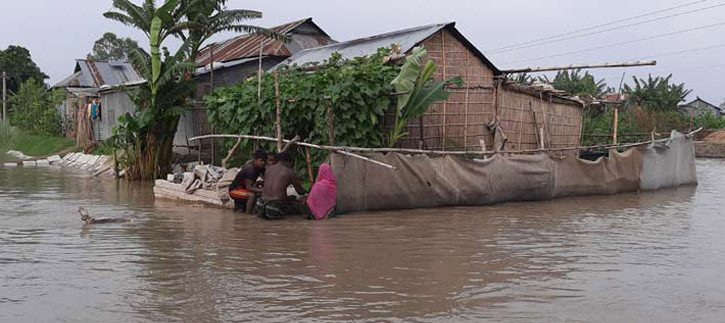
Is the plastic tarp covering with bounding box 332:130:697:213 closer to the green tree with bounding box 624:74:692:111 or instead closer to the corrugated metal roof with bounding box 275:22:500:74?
the corrugated metal roof with bounding box 275:22:500:74

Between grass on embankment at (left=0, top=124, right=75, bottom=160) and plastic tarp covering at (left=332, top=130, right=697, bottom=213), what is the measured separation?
62.8 ft

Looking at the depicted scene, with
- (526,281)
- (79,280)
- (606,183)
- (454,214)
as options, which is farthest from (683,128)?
(79,280)

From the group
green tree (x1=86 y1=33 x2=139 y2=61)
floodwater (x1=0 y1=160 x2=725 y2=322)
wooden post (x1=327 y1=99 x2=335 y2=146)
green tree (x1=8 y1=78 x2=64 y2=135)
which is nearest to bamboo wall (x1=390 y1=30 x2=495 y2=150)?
wooden post (x1=327 y1=99 x2=335 y2=146)

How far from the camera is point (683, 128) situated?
98.2 ft

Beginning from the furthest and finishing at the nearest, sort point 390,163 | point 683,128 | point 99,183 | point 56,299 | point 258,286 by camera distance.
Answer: point 683,128
point 99,183
point 390,163
point 258,286
point 56,299

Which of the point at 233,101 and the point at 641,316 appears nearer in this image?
the point at 641,316

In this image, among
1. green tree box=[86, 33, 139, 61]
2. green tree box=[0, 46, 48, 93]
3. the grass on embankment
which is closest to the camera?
the grass on embankment

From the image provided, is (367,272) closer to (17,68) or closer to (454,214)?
(454,214)

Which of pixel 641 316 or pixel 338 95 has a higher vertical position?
pixel 338 95

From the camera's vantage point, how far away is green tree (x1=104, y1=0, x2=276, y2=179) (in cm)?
1513

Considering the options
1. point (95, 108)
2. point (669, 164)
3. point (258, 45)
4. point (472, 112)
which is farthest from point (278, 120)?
point (95, 108)

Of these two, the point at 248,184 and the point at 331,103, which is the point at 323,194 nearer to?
the point at 248,184

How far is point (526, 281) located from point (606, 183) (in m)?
8.21

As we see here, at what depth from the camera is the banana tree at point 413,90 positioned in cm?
1199
